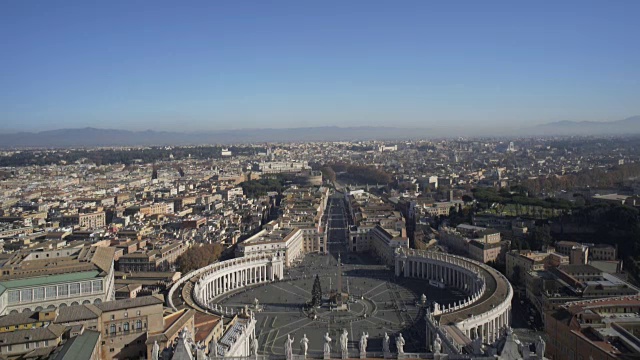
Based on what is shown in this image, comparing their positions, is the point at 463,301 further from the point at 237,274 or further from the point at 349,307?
the point at 237,274

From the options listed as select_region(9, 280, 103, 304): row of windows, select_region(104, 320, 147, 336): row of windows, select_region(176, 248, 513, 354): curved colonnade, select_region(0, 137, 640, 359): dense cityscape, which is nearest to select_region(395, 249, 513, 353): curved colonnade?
select_region(176, 248, 513, 354): curved colonnade

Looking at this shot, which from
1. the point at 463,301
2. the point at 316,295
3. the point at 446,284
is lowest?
the point at 446,284

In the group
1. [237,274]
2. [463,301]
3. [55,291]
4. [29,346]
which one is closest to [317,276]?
[237,274]

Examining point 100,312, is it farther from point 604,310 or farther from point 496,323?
point 604,310

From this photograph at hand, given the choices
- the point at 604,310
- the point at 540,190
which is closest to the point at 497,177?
the point at 540,190

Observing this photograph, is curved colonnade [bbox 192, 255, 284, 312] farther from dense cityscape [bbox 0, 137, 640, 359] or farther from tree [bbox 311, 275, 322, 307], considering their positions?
tree [bbox 311, 275, 322, 307]

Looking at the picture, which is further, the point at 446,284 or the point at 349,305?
the point at 446,284
